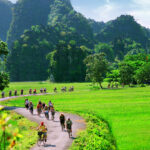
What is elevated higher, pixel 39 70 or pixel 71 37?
pixel 71 37

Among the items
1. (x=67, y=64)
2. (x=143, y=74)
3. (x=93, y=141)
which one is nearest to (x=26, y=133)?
(x=93, y=141)

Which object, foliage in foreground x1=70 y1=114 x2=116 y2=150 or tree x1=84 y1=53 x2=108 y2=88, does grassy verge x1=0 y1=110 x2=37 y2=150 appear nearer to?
foliage in foreground x1=70 y1=114 x2=116 y2=150

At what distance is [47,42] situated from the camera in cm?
17338

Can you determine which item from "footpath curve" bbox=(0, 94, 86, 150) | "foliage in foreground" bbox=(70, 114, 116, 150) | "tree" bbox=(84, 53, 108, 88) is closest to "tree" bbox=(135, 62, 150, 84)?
"tree" bbox=(84, 53, 108, 88)

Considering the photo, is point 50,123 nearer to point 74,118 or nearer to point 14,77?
point 74,118

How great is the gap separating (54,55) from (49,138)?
Result: 360ft

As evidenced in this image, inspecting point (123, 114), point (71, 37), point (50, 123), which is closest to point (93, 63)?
point (123, 114)

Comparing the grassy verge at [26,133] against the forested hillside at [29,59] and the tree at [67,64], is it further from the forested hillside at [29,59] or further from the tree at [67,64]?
the forested hillside at [29,59]

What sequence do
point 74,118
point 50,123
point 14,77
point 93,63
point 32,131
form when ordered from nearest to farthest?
point 32,131 < point 50,123 < point 74,118 < point 93,63 < point 14,77

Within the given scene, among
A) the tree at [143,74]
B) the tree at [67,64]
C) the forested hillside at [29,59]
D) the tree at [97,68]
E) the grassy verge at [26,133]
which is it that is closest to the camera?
the grassy verge at [26,133]

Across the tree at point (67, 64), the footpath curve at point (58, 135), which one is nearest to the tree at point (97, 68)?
the footpath curve at point (58, 135)

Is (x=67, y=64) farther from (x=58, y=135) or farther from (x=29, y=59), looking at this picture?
(x=58, y=135)

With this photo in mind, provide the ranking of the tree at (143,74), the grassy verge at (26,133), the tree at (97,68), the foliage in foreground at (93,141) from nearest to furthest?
the foliage in foreground at (93,141) → the grassy verge at (26,133) → the tree at (97,68) → the tree at (143,74)

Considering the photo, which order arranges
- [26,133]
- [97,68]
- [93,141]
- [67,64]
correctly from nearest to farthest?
[93,141]
[26,133]
[97,68]
[67,64]
